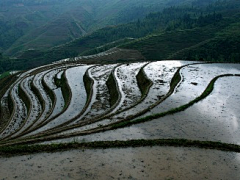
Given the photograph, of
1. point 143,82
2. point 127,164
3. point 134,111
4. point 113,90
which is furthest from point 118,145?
point 143,82

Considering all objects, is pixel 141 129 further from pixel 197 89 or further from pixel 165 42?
pixel 165 42

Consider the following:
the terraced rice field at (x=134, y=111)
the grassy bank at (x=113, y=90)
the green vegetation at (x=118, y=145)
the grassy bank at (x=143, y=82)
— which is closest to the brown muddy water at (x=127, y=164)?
the terraced rice field at (x=134, y=111)

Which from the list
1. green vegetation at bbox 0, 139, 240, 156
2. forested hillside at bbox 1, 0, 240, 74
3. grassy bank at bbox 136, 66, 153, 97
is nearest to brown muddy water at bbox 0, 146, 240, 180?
green vegetation at bbox 0, 139, 240, 156

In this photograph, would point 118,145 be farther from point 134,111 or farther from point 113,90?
point 113,90

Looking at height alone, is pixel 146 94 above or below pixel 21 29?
below

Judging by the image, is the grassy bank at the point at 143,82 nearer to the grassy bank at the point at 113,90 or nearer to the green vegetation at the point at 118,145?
the grassy bank at the point at 113,90

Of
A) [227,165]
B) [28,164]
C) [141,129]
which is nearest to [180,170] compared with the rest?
[227,165]
